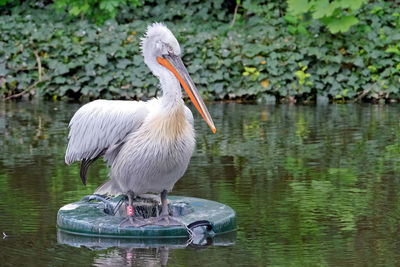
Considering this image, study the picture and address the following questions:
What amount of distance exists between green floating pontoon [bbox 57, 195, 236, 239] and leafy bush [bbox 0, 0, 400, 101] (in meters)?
7.31

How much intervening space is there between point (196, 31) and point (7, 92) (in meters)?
3.21

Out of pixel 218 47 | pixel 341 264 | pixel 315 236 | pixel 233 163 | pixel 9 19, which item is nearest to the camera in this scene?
pixel 341 264

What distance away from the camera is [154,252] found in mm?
5336

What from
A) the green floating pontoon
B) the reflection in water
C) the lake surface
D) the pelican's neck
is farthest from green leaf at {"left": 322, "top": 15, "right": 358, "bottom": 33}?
the reflection in water

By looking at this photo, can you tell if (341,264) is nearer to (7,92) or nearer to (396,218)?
(396,218)

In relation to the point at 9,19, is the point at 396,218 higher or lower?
lower

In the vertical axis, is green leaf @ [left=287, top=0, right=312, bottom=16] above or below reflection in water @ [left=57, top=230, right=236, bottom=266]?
above

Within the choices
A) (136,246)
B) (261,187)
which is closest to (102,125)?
(136,246)

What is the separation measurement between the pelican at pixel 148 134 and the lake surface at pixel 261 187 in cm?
48

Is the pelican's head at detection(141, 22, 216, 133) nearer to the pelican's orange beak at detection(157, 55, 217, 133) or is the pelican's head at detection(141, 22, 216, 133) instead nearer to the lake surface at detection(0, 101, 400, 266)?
the pelican's orange beak at detection(157, 55, 217, 133)

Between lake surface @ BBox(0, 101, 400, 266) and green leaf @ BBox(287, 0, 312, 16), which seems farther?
green leaf @ BBox(287, 0, 312, 16)

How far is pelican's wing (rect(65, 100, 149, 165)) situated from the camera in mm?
5766

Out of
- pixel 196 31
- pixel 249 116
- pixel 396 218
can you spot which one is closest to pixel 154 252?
pixel 396 218

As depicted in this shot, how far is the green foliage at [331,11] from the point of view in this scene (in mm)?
13281
